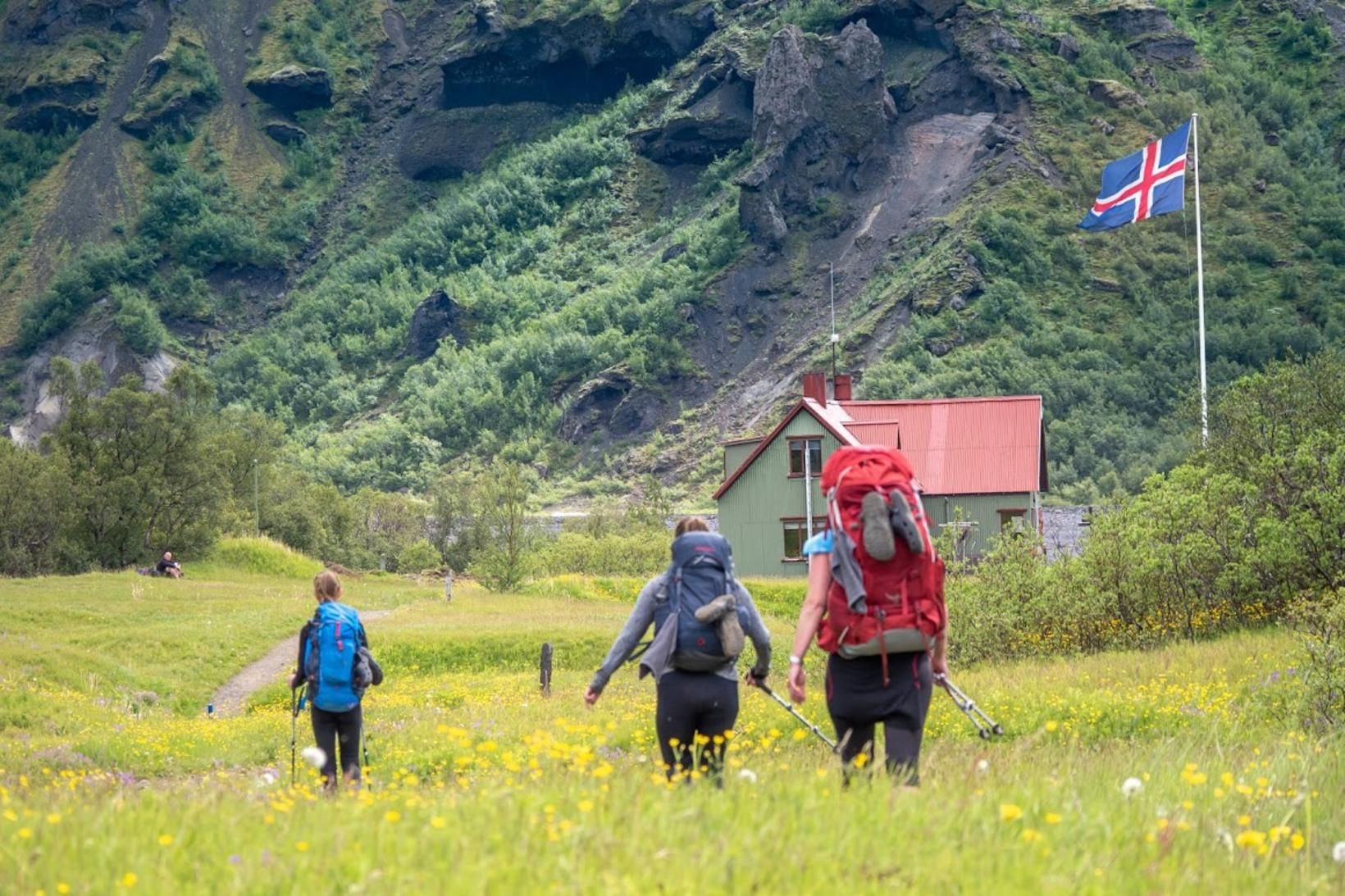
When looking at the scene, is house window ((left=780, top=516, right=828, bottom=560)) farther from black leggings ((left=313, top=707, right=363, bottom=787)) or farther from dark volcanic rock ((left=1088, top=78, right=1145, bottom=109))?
dark volcanic rock ((left=1088, top=78, right=1145, bottom=109))

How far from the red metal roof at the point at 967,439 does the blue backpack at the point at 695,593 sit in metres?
53.0

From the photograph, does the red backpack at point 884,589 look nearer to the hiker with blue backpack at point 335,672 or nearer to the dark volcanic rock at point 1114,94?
the hiker with blue backpack at point 335,672

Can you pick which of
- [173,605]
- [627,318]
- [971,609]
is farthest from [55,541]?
[627,318]

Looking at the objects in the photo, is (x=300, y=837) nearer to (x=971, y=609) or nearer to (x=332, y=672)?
(x=332, y=672)

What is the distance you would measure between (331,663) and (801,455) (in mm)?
50760

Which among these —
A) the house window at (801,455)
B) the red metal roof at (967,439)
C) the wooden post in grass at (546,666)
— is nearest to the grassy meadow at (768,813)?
the wooden post in grass at (546,666)

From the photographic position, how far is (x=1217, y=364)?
113 m

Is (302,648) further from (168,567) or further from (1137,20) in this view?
(1137,20)

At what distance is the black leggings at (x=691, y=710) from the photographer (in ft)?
36.5

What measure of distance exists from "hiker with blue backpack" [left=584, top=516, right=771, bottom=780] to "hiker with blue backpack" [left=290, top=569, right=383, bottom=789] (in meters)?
3.28

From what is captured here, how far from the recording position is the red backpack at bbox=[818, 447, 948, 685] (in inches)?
388

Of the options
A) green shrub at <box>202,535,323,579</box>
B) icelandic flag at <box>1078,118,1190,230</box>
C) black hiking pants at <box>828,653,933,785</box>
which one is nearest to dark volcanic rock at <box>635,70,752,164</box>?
green shrub at <box>202,535,323,579</box>

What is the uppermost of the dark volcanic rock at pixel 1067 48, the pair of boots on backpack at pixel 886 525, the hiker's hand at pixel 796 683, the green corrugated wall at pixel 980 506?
the dark volcanic rock at pixel 1067 48

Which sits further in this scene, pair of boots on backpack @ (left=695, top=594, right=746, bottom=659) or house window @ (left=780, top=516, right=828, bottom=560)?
house window @ (left=780, top=516, right=828, bottom=560)
